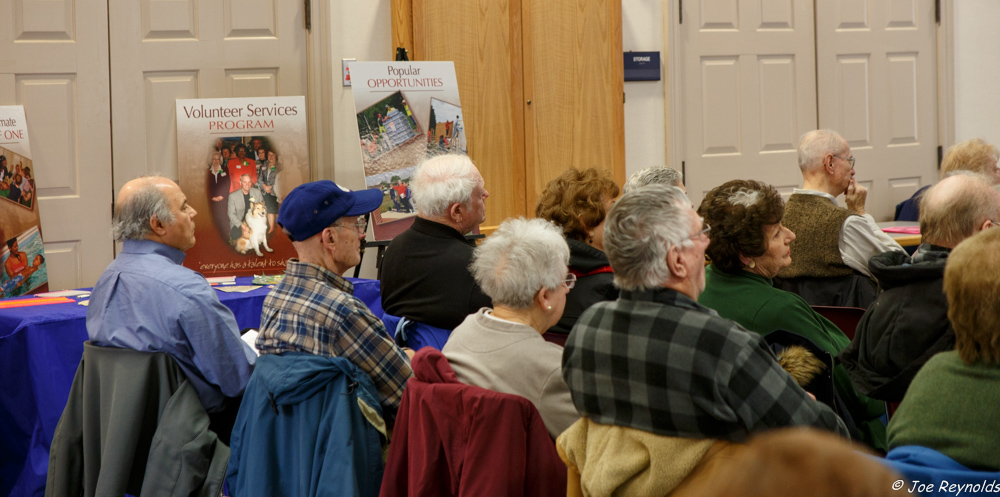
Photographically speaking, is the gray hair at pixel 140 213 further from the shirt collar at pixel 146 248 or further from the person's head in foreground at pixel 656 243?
the person's head in foreground at pixel 656 243

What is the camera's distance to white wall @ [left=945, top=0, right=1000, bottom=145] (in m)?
6.73

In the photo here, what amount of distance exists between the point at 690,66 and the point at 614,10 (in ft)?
2.52

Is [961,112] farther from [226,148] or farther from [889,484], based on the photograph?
[889,484]

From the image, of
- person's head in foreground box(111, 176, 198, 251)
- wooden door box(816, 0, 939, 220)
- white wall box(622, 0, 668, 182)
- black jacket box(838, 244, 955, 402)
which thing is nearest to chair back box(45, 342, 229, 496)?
person's head in foreground box(111, 176, 198, 251)

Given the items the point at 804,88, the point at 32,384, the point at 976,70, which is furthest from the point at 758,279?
the point at 976,70

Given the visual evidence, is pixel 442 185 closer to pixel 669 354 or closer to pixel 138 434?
pixel 138 434

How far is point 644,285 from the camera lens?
165cm

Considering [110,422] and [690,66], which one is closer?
[110,422]

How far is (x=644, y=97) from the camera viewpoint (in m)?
6.02

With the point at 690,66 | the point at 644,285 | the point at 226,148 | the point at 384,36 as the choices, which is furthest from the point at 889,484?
the point at 690,66

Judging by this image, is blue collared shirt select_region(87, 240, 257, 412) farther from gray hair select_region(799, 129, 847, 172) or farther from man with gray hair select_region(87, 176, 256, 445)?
gray hair select_region(799, 129, 847, 172)

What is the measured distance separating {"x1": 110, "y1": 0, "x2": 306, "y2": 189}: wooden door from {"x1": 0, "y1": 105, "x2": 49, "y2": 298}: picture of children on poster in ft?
1.96

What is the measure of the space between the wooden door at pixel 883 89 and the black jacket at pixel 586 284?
14.5ft

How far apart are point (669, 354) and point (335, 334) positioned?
1.04m
